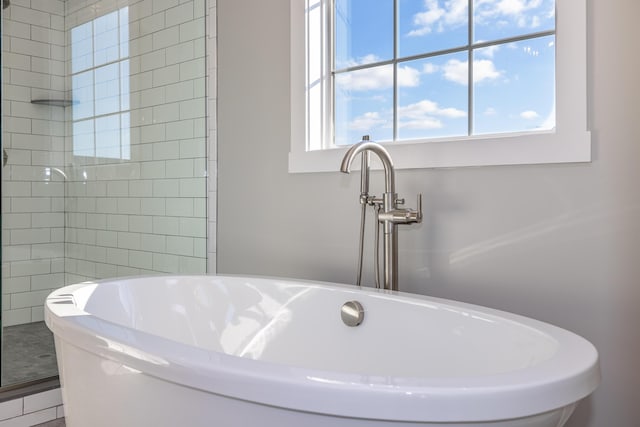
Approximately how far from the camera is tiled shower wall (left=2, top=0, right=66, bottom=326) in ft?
7.89

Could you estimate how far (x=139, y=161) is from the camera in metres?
2.82

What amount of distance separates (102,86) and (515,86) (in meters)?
2.02

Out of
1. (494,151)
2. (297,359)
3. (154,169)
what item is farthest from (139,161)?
(494,151)

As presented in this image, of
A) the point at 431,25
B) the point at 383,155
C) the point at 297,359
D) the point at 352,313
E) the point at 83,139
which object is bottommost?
the point at 297,359

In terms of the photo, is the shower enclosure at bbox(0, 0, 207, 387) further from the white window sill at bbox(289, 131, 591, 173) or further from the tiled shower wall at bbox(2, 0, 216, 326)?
the white window sill at bbox(289, 131, 591, 173)

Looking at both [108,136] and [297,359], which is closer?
[297,359]

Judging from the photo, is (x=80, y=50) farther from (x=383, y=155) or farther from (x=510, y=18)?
(x=510, y=18)

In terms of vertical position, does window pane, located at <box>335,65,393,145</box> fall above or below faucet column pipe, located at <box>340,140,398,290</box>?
above

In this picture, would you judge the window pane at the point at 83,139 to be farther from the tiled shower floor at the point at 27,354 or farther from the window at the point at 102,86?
the tiled shower floor at the point at 27,354

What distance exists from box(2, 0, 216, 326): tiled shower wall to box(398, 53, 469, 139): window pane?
Answer: 104 centimetres

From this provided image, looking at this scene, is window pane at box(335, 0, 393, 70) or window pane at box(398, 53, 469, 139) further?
window pane at box(335, 0, 393, 70)

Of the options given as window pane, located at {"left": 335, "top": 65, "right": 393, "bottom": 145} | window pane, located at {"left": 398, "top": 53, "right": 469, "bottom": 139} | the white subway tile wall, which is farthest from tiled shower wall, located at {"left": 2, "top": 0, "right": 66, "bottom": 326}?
window pane, located at {"left": 398, "top": 53, "right": 469, "bottom": 139}

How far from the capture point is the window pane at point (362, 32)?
2.29 m

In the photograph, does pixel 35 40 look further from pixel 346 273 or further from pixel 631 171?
pixel 631 171
